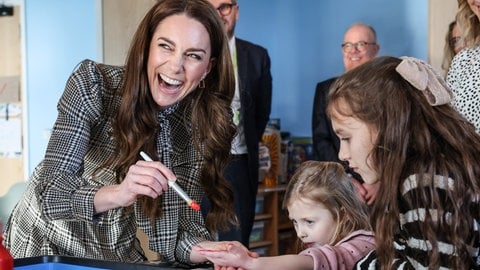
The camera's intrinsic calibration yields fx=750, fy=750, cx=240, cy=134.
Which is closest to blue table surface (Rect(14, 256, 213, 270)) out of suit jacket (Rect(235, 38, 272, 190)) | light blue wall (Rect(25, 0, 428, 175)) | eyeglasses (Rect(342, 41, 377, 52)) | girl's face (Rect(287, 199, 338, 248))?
girl's face (Rect(287, 199, 338, 248))

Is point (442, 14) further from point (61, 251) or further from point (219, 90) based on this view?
point (61, 251)

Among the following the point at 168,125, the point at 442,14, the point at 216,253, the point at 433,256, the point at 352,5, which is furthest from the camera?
the point at 352,5

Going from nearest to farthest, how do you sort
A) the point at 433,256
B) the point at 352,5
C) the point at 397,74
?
the point at 433,256 < the point at 397,74 < the point at 352,5

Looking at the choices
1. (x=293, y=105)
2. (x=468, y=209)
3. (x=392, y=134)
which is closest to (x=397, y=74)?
(x=392, y=134)

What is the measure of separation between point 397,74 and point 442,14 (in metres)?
2.02

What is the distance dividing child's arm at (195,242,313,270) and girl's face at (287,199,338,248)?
40 cm

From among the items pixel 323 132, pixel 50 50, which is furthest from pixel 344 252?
pixel 50 50

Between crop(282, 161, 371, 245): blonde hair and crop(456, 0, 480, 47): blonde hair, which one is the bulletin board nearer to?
crop(282, 161, 371, 245): blonde hair

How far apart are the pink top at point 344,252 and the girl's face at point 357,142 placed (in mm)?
230

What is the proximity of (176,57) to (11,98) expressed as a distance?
345cm

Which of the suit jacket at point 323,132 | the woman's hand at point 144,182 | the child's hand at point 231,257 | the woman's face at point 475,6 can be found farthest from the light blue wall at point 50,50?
the child's hand at point 231,257

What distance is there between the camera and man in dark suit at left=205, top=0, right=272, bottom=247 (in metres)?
3.20

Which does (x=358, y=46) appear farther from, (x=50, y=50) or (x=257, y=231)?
(x=50, y=50)

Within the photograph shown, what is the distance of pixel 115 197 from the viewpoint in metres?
1.54
